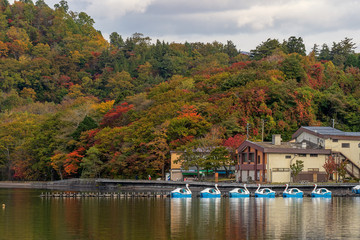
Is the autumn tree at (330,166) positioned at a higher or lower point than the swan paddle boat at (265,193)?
higher

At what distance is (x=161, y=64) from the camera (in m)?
177

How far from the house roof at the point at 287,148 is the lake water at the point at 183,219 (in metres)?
13.0

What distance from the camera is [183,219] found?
4847cm

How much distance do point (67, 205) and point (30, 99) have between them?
368 feet

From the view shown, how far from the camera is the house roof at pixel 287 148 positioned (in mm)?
80188

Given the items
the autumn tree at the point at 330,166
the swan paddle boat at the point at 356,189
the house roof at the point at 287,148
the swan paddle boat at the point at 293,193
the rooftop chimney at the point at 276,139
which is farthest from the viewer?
the rooftop chimney at the point at 276,139

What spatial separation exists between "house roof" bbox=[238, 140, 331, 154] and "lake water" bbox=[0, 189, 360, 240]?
13.0 m

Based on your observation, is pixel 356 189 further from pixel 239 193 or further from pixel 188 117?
pixel 188 117

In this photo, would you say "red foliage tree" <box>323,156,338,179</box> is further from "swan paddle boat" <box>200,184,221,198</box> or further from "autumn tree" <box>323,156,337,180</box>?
"swan paddle boat" <box>200,184,221,198</box>

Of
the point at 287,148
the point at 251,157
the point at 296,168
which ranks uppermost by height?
the point at 287,148

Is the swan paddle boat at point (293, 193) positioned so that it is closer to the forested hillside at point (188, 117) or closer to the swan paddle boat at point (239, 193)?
the swan paddle boat at point (239, 193)

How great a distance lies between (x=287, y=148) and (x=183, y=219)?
3567 centimetres

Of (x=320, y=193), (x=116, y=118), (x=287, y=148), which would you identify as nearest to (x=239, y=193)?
(x=320, y=193)

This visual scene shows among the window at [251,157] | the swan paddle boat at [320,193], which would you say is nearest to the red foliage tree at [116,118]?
the window at [251,157]
